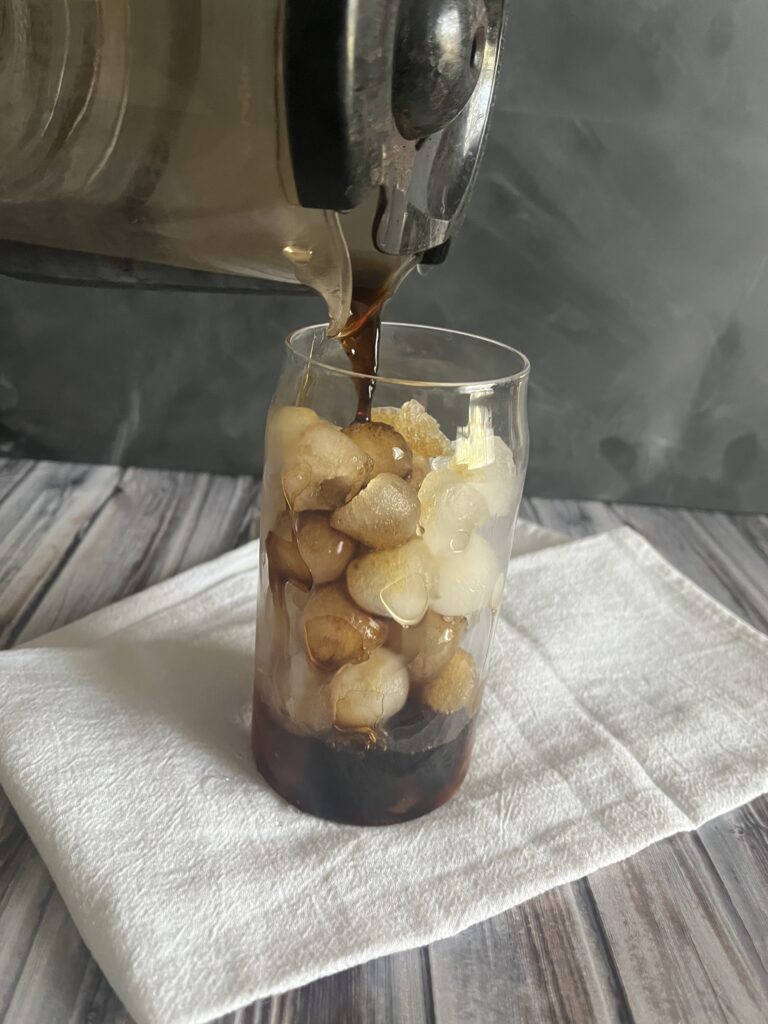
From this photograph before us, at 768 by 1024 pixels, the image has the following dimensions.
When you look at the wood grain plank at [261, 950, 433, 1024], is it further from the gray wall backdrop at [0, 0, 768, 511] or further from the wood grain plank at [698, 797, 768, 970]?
the gray wall backdrop at [0, 0, 768, 511]

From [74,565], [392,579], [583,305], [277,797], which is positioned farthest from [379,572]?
[583,305]

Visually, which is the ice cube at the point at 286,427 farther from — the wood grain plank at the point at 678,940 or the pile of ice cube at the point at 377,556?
the wood grain plank at the point at 678,940

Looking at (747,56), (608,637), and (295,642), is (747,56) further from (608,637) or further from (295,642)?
(295,642)

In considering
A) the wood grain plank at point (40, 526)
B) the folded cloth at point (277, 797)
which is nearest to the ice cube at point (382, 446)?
the folded cloth at point (277, 797)

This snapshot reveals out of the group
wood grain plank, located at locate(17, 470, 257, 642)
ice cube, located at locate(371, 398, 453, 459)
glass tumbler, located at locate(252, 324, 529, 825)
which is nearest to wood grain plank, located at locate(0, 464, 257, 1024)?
wood grain plank, located at locate(17, 470, 257, 642)

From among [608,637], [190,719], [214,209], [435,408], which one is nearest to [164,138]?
[214,209]

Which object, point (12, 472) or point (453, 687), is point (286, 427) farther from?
point (12, 472)

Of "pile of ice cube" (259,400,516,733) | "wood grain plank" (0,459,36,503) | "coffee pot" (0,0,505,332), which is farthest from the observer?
"wood grain plank" (0,459,36,503)
